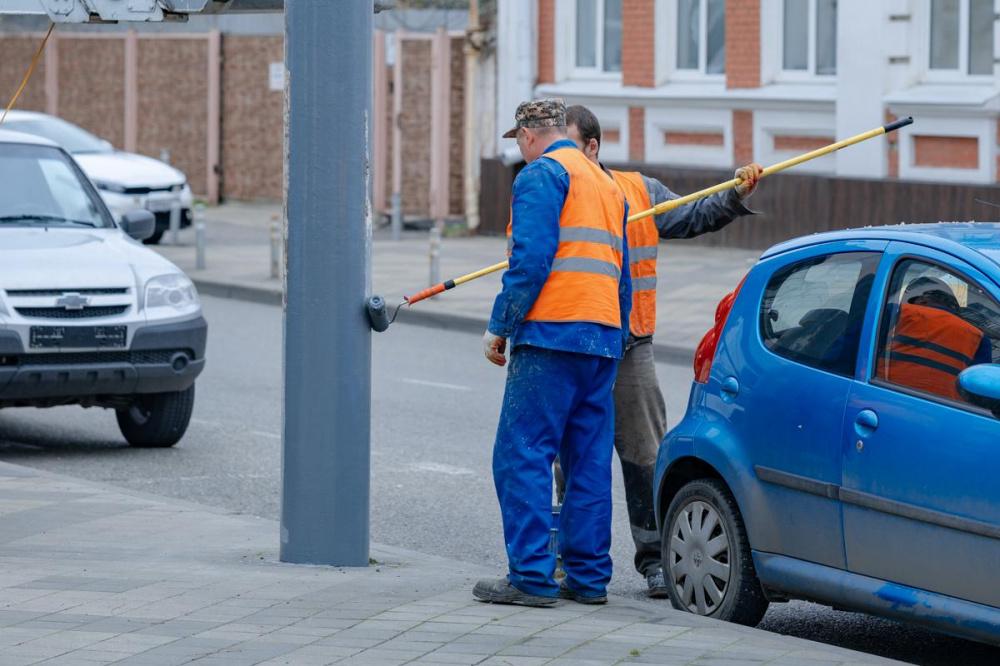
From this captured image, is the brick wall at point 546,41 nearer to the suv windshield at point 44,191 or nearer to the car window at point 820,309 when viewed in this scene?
the suv windshield at point 44,191

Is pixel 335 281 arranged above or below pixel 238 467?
above

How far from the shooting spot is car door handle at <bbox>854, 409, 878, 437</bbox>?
5996 millimetres

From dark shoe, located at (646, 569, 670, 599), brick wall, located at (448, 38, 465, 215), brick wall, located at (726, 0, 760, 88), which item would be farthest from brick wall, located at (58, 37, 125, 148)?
dark shoe, located at (646, 569, 670, 599)

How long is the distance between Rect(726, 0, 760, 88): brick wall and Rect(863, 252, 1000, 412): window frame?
51.1 ft

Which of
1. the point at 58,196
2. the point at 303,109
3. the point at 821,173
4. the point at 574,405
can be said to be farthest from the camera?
the point at 821,173

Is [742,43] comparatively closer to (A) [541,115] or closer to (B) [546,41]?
(B) [546,41]

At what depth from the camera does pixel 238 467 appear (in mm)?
10438

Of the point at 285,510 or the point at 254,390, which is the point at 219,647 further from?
the point at 254,390

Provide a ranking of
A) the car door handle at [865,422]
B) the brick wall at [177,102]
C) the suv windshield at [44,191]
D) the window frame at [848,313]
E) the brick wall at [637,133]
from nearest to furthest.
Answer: the car door handle at [865,422], the window frame at [848,313], the suv windshield at [44,191], the brick wall at [637,133], the brick wall at [177,102]

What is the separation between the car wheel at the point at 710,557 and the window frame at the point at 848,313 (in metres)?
0.55

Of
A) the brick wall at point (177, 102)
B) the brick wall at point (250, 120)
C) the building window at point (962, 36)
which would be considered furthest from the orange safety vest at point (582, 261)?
the brick wall at point (177, 102)

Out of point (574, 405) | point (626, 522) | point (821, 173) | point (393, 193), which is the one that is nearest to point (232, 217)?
point (393, 193)

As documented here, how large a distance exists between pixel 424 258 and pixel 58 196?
1059cm

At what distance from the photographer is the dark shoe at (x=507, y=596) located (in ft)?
21.0
